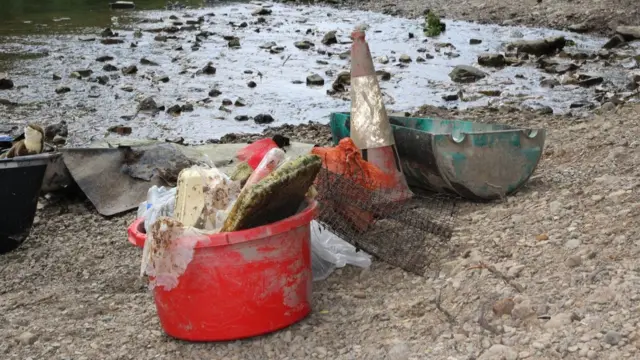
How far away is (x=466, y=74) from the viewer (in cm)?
1218

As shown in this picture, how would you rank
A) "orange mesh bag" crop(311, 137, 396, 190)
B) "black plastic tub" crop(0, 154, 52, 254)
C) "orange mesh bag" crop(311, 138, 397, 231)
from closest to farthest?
"orange mesh bag" crop(311, 138, 397, 231), "orange mesh bag" crop(311, 137, 396, 190), "black plastic tub" crop(0, 154, 52, 254)

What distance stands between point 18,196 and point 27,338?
5.27 ft

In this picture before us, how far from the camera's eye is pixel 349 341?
383cm

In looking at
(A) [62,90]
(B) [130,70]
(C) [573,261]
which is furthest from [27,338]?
(B) [130,70]

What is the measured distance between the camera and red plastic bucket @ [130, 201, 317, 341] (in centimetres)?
377

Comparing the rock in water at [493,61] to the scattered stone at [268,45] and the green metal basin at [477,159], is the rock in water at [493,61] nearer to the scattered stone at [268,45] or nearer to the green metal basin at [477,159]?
the scattered stone at [268,45]

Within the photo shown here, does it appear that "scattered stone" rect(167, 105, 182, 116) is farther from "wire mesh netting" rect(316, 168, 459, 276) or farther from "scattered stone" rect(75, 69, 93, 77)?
"wire mesh netting" rect(316, 168, 459, 276)

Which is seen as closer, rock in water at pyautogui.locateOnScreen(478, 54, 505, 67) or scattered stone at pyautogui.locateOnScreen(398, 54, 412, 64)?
rock in water at pyautogui.locateOnScreen(478, 54, 505, 67)

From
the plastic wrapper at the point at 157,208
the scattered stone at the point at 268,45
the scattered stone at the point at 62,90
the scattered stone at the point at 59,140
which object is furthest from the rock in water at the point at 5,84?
the plastic wrapper at the point at 157,208

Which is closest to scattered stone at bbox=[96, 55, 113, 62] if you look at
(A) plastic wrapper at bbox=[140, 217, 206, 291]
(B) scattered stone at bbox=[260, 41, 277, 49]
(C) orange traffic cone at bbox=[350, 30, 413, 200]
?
(B) scattered stone at bbox=[260, 41, 277, 49]

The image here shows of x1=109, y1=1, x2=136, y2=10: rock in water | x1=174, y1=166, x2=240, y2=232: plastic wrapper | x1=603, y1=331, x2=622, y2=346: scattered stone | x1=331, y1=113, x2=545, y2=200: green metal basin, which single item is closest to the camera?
x1=603, y1=331, x2=622, y2=346: scattered stone

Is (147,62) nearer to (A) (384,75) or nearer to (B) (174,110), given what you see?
(B) (174,110)

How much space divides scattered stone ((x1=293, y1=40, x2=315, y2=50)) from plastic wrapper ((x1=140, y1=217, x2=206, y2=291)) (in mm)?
12064

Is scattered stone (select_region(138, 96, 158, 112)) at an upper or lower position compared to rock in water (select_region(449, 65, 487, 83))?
lower
